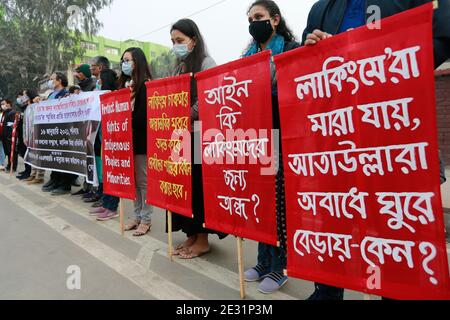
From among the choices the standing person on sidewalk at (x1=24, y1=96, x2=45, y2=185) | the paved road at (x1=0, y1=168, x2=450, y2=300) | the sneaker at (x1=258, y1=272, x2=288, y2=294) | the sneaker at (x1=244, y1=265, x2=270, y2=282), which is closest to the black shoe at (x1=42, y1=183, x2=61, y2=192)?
the standing person on sidewalk at (x1=24, y1=96, x2=45, y2=185)

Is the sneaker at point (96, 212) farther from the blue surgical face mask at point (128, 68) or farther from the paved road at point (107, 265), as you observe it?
the blue surgical face mask at point (128, 68)

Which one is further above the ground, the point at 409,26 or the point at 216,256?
the point at 409,26

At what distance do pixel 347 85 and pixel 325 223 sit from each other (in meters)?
0.68

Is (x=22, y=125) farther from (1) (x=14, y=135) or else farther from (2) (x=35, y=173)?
(2) (x=35, y=173)

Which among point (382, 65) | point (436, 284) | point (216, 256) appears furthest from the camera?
point (216, 256)

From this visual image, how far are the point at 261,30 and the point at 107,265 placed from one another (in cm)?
215

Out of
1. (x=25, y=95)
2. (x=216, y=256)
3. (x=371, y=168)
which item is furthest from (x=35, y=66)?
(x=371, y=168)

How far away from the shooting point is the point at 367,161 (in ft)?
5.45

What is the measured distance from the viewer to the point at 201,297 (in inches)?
96.1

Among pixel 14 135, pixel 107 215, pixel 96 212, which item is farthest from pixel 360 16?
pixel 14 135

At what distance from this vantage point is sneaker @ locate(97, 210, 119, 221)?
4422 mm

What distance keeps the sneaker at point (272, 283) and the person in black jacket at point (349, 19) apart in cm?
38

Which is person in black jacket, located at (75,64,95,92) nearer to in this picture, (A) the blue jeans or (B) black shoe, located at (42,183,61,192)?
(B) black shoe, located at (42,183,61,192)
